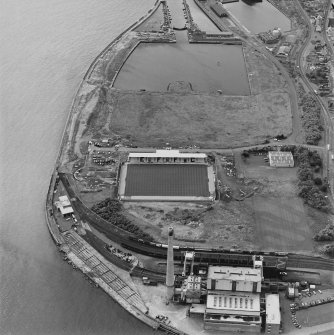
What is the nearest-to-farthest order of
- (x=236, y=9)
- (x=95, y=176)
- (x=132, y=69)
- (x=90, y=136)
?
(x=95, y=176) < (x=90, y=136) < (x=132, y=69) < (x=236, y=9)

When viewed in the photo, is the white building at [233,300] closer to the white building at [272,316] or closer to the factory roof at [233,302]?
the factory roof at [233,302]

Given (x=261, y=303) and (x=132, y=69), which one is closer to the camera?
(x=261, y=303)

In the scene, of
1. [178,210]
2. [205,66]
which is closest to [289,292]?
[178,210]

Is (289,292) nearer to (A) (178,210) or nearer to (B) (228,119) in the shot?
(A) (178,210)

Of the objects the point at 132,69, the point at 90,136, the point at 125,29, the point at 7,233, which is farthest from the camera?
the point at 125,29

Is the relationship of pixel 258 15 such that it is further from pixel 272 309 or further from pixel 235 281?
pixel 272 309
